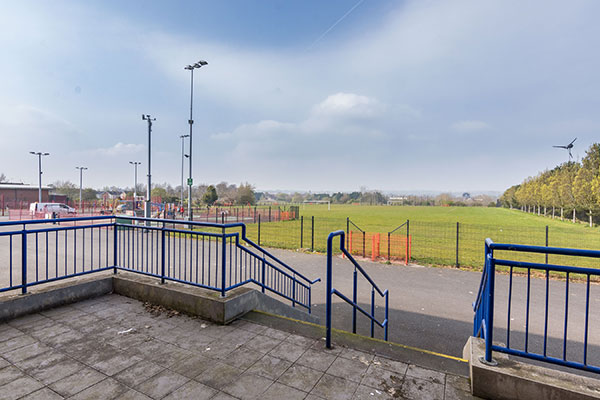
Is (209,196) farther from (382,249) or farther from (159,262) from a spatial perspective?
(159,262)

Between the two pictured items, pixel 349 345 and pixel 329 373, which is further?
pixel 349 345

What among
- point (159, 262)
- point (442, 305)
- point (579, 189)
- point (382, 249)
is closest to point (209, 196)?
point (382, 249)

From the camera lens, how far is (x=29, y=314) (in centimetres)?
406

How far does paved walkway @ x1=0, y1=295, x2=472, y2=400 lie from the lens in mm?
2586

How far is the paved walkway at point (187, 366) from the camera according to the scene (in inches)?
102

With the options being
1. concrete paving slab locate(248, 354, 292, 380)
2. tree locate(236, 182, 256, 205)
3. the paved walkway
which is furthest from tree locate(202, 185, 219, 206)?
concrete paving slab locate(248, 354, 292, 380)

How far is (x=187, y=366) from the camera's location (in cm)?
297

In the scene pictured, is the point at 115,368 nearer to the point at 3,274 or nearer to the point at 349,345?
the point at 349,345

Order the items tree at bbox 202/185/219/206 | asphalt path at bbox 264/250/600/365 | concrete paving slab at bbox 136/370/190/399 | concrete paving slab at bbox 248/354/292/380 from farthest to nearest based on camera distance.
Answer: tree at bbox 202/185/219/206, asphalt path at bbox 264/250/600/365, concrete paving slab at bbox 248/354/292/380, concrete paving slab at bbox 136/370/190/399

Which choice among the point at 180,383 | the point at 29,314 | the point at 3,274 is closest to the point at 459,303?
the point at 180,383

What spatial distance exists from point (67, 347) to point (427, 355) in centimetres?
A: 394

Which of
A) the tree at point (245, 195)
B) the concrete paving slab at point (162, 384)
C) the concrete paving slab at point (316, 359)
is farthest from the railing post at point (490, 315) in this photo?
the tree at point (245, 195)

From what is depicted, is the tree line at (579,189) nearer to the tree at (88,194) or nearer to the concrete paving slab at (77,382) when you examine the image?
the concrete paving slab at (77,382)

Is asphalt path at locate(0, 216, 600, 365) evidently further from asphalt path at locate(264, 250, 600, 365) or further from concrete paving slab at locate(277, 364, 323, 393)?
concrete paving slab at locate(277, 364, 323, 393)
